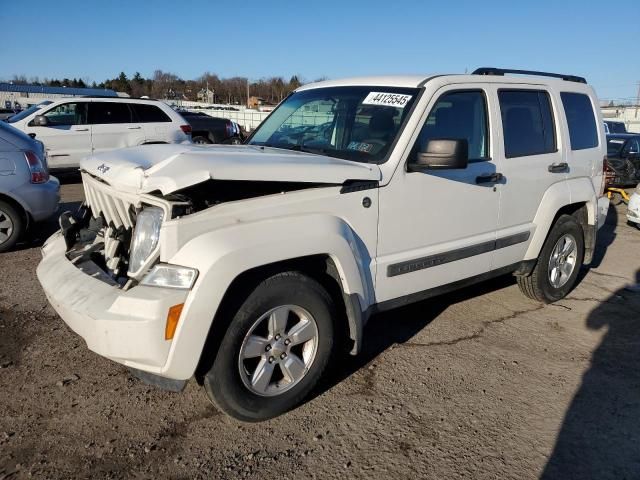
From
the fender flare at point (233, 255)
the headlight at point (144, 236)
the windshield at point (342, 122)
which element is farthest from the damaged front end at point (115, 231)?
the windshield at point (342, 122)

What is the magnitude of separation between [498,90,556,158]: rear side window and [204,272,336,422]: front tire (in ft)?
7.36

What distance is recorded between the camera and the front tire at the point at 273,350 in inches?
110

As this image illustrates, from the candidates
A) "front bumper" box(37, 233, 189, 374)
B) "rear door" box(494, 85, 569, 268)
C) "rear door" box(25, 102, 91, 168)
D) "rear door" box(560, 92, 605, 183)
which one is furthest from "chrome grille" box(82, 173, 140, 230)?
"rear door" box(25, 102, 91, 168)

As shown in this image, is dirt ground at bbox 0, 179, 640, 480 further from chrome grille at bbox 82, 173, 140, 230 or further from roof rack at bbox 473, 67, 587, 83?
roof rack at bbox 473, 67, 587, 83

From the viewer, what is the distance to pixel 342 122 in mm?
3916

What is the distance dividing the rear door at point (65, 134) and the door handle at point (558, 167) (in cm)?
896

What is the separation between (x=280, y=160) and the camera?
305 cm

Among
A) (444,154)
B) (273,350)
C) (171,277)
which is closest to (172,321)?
(171,277)

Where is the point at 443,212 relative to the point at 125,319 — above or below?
above

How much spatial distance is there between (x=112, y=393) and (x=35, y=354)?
2.77ft

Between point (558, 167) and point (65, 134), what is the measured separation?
9597 millimetres

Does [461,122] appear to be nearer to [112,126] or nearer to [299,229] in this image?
[299,229]

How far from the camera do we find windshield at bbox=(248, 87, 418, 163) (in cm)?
358

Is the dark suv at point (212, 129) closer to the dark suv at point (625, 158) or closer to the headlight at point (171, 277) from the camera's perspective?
the dark suv at point (625, 158)
